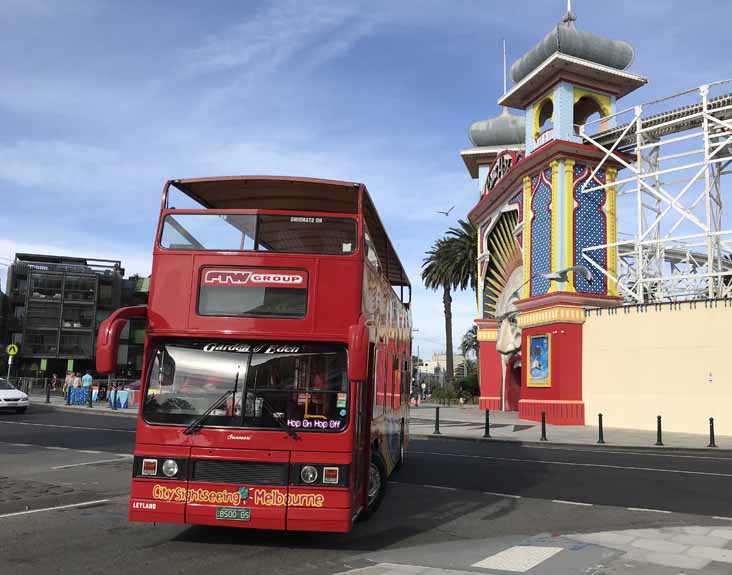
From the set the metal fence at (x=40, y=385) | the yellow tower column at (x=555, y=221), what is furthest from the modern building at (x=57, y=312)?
the yellow tower column at (x=555, y=221)

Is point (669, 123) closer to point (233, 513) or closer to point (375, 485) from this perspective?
point (375, 485)

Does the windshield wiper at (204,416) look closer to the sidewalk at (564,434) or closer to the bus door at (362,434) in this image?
the bus door at (362,434)

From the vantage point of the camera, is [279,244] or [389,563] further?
[279,244]

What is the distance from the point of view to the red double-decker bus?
22.1ft

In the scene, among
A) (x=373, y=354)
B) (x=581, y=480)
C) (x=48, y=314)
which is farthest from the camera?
(x=48, y=314)

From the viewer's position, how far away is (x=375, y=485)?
29.3 ft

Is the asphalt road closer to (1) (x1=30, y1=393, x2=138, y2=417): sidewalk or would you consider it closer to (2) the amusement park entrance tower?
(2) the amusement park entrance tower

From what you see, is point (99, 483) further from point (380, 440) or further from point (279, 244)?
point (279, 244)

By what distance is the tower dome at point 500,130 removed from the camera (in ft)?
148

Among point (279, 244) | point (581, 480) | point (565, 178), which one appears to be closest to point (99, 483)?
point (279, 244)

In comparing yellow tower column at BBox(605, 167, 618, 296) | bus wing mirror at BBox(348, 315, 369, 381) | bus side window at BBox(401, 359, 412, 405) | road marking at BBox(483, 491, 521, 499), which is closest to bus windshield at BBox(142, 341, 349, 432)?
bus wing mirror at BBox(348, 315, 369, 381)

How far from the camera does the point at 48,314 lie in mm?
70375

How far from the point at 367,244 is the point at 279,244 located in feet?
3.27

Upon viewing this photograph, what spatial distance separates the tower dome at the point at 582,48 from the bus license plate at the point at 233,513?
28.3 metres
